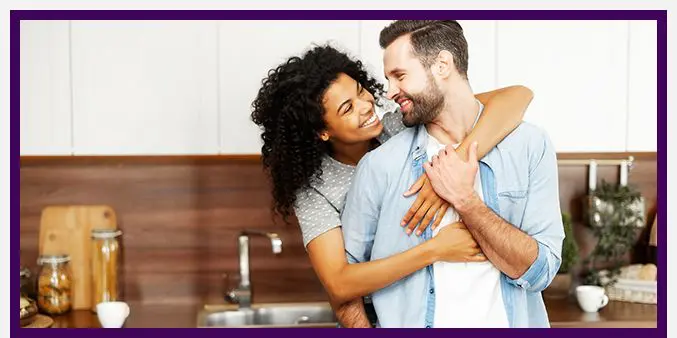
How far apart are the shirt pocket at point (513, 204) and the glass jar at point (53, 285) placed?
4.84 ft

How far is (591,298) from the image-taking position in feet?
7.72

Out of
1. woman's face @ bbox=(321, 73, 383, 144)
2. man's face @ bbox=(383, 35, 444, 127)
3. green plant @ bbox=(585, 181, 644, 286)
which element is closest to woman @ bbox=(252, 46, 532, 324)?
woman's face @ bbox=(321, 73, 383, 144)

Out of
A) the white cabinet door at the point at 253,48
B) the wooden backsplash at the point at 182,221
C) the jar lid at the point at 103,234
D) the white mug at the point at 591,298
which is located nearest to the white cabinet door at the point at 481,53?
the white cabinet door at the point at 253,48

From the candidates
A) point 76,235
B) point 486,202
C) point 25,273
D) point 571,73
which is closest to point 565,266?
point 571,73

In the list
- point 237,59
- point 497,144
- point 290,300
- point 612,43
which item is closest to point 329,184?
point 497,144

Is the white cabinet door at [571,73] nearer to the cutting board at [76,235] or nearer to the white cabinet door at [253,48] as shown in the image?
the white cabinet door at [253,48]

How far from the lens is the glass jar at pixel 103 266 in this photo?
8.14 feet

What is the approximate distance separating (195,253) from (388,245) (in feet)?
3.93

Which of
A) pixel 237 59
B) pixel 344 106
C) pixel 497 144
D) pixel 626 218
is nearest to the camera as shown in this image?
pixel 497 144

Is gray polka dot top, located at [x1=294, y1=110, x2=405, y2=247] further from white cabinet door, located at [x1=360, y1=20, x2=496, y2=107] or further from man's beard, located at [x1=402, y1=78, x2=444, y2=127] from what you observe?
white cabinet door, located at [x1=360, y1=20, x2=496, y2=107]

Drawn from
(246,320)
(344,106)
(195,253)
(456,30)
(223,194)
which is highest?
(456,30)

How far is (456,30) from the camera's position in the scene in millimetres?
1615

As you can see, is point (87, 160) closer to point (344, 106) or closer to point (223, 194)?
point (223, 194)

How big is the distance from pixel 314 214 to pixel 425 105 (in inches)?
14.1
